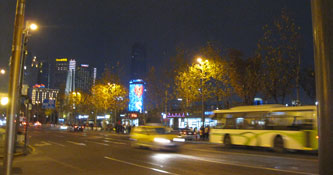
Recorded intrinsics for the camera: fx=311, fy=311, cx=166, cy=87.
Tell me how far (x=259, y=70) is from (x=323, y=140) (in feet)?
121

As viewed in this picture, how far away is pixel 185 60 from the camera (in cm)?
4159

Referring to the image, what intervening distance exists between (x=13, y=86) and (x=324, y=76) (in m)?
5.71

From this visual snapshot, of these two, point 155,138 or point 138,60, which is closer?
point 155,138

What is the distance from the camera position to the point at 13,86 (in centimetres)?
621

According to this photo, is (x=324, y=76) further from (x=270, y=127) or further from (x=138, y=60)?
(x=138, y=60)

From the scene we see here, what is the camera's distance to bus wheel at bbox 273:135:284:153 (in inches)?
838

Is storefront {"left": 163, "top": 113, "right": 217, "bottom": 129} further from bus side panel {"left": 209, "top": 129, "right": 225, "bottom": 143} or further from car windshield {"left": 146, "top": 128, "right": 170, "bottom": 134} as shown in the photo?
car windshield {"left": 146, "top": 128, "right": 170, "bottom": 134}

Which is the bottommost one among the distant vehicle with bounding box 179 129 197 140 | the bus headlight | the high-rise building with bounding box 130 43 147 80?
the distant vehicle with bounding box 179 129 197 140

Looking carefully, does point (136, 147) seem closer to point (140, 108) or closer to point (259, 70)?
point (259, 70)

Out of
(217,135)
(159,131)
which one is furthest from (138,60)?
(159,131)

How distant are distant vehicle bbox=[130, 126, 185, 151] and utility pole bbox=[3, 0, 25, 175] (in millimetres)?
15216

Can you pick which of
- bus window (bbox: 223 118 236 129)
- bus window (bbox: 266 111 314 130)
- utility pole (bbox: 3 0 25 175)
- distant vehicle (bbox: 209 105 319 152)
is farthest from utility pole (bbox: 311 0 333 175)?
bus window (bbox: 223 118 236 129)

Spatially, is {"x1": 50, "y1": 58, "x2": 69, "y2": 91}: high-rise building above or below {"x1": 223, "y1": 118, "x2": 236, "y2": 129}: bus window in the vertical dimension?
above

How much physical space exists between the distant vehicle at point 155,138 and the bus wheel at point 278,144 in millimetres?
6789
